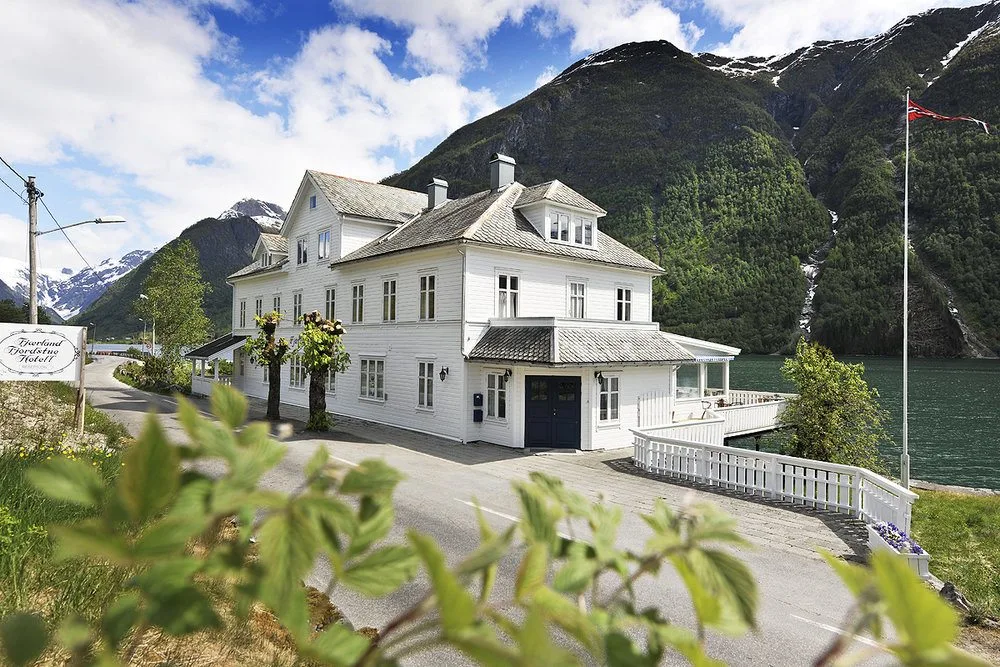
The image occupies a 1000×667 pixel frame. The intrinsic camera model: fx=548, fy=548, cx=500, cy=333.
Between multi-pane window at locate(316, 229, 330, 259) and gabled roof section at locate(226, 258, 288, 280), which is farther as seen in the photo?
gabled roof section at locate(226, 258, 288, 280)

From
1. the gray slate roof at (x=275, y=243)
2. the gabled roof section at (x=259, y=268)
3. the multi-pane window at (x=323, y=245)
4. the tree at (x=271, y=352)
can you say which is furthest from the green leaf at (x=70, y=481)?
the gray slate roof at (x=275, y=243)

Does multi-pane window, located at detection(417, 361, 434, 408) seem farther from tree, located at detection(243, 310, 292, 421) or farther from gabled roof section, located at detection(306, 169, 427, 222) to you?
gabled roof section, located at detection(306, 169, 427, 222)

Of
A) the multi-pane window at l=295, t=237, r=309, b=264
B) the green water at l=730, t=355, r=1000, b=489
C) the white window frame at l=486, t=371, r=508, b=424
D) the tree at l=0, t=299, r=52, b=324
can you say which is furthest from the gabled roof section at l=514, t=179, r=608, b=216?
the tree at l=0, t=299, r=52, b=324

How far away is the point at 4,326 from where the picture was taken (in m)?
11.8

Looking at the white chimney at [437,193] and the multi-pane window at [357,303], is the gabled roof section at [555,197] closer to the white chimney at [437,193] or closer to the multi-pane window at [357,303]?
the white chimney at [437,193]

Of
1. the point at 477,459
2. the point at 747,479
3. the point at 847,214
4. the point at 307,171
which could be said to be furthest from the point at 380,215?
the point at 847,214

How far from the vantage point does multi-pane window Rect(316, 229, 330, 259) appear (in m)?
27.1

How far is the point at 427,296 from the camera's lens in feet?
70.4

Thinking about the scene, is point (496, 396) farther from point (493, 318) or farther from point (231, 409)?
point (231, 409)

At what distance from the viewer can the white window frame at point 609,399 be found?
19.5 metres

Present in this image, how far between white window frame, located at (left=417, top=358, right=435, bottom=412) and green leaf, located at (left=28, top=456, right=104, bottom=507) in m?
20.4

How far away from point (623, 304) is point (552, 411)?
795 centimetres

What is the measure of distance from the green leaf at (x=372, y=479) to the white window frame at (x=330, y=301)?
88.8 feet

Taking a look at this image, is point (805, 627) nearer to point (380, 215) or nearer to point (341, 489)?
point (341, 489)
